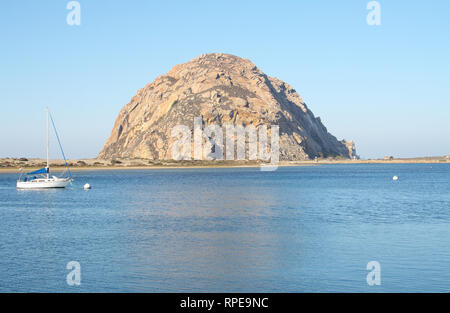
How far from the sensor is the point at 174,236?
33.6 metres
